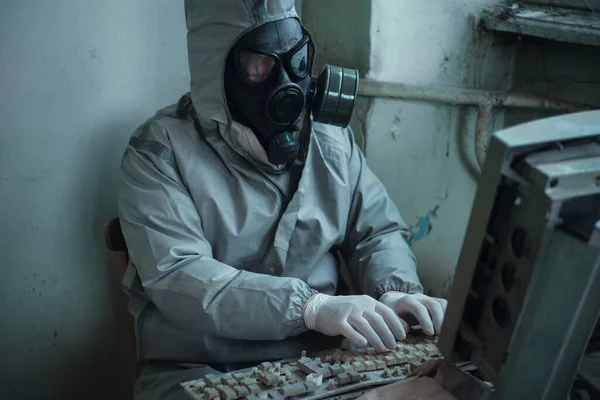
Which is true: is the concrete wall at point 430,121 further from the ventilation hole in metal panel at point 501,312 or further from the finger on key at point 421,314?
the ventilation hole in metal panel at point 501,312

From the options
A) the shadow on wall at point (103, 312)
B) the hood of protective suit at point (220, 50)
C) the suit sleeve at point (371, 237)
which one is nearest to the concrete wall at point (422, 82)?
the suit sleeve at point (371, 237)

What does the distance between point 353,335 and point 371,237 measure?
469 millimetres

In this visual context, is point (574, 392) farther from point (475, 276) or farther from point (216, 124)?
point (216, 124)

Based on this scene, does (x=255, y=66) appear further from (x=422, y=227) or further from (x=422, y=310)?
(x=422, y=227)

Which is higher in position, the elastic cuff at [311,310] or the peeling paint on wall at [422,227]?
the elastic cuff at [311,310]

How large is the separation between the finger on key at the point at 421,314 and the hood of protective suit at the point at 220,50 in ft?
1.50

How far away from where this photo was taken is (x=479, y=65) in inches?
81.9

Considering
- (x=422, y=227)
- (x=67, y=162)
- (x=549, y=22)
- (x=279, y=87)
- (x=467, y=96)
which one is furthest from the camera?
(x=422, y=227)

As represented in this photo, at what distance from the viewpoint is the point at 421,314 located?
1.36 metres

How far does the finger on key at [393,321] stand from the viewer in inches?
51.5

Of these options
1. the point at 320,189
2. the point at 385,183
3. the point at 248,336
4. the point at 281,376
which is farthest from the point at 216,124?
the point at 385,183

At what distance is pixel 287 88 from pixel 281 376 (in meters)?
0.64

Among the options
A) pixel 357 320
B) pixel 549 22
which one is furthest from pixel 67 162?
pixel 549 22

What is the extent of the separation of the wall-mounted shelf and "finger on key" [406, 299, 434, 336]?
3.12ft
